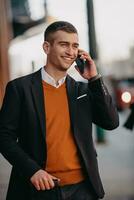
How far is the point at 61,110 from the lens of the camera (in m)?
2.52

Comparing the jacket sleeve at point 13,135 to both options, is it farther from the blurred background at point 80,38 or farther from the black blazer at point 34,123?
the blurred background at point 80,38

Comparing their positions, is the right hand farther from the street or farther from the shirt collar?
the street

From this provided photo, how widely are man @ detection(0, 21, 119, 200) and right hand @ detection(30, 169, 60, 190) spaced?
3cm

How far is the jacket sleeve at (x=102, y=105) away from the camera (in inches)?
101

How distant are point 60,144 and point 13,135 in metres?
0.21

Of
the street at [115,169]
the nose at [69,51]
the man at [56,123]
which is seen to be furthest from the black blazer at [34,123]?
the street at [115,169]

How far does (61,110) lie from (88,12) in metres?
6.15

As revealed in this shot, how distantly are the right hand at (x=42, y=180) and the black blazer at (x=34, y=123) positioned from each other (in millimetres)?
38

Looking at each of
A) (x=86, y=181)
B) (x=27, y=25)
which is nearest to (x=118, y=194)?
(x=86, y=181)

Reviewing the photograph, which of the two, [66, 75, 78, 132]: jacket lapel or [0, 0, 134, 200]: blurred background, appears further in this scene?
[0, 0, 134, 200]: blurred background

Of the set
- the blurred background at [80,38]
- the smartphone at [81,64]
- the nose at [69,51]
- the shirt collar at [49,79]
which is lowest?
the blurred background at [80,38]

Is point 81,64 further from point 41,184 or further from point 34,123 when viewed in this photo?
point 41,184

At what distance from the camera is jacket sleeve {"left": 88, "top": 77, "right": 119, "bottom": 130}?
256cm

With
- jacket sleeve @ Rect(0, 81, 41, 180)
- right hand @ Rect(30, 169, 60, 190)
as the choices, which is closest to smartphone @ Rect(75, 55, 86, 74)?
jacket sleeve @ Rect(0, 81, 41, 180)
